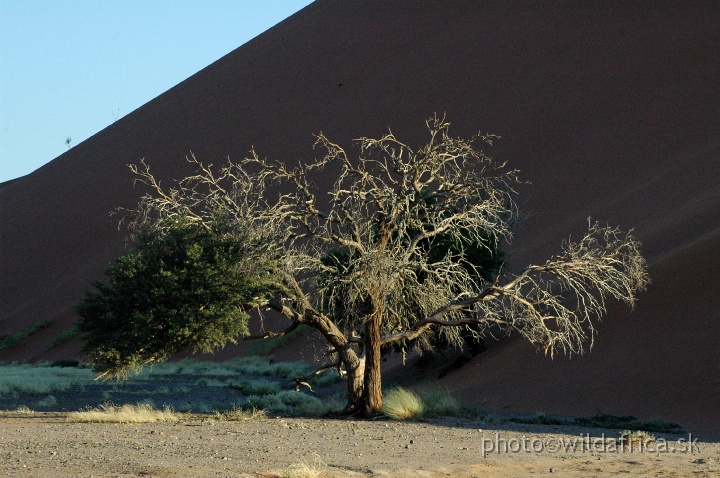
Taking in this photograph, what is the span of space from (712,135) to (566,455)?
1040 inches

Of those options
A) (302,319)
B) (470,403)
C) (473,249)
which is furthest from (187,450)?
(473,249)

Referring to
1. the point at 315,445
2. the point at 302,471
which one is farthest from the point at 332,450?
the point at 302,471

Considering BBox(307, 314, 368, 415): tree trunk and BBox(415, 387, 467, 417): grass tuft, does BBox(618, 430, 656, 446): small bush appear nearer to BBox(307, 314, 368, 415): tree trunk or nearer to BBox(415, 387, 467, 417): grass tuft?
BBox(415, 387, 467, 417): grass tuft

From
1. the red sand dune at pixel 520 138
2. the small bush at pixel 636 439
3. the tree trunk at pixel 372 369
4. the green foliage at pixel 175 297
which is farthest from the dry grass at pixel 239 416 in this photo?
the small bush at pixel 636 439

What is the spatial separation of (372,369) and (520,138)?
27420 millimetres

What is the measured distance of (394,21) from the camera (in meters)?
60.0

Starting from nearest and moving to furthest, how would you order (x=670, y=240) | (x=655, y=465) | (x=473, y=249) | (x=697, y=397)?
(x=655, y=465) < (x=697, y=397) < (x=473, y=249) < (x=670, y=240)

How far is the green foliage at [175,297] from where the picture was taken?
632 inches

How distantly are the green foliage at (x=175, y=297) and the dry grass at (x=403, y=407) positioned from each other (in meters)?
2.83

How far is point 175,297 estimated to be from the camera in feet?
53.5

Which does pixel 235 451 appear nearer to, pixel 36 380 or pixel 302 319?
pixel 302 319

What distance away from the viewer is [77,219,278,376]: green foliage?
16062 mm

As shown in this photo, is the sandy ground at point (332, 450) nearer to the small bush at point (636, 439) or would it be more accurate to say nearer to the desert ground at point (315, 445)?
the desert ground at point (315, 445)

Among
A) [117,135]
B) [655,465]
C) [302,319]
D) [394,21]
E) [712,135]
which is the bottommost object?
[655,465]
